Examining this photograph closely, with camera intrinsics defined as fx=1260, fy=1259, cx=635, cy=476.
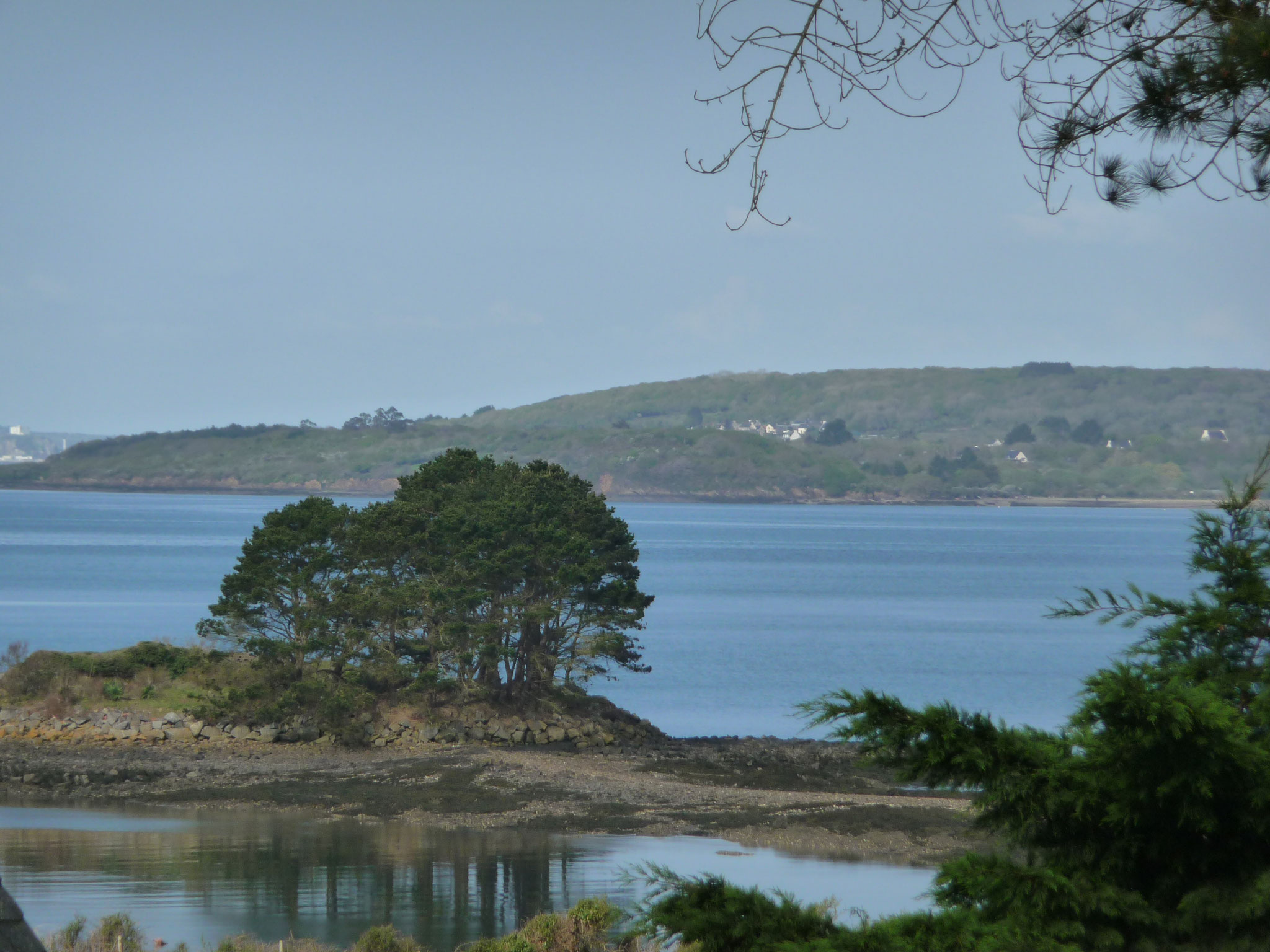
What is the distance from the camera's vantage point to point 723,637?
57.5m

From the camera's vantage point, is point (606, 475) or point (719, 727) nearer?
point (719, 727)

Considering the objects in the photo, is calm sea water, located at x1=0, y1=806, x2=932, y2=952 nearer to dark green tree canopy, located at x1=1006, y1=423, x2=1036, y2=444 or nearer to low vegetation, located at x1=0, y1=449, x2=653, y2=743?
low vegetation, located at x1=0, y1=449, x2=653, y2=743

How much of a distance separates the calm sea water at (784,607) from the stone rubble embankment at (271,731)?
8475 mm

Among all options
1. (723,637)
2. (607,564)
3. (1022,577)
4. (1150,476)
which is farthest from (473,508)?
(1150,476)

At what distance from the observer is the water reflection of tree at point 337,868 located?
1478 centimetres

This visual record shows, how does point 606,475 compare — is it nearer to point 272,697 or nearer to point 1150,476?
point 1150,476

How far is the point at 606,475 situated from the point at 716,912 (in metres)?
183

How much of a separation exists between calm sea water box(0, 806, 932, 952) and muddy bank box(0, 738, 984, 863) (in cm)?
105

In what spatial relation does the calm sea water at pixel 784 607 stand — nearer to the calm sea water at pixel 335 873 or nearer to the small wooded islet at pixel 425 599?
the calm sea water at pixel 335 873

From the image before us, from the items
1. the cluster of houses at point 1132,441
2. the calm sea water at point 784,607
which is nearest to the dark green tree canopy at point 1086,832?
the calm sea water at point 784,607

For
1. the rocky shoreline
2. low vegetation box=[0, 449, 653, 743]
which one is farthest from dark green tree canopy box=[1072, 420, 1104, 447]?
low vegetation box=[0, 449, 653, 743]

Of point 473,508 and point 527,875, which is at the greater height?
point 473,508

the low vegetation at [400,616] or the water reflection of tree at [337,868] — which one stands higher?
the low vegetation at [400,616]

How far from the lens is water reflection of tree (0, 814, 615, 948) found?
14781mm
